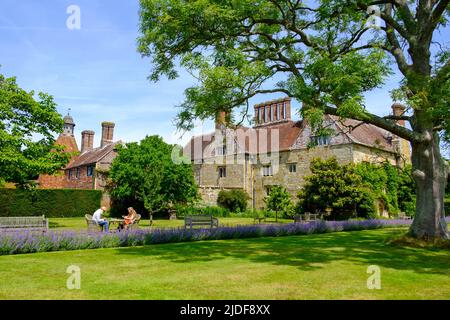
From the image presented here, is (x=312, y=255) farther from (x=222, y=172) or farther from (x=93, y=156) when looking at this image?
(x=93, y=156)

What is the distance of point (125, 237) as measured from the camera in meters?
13.7

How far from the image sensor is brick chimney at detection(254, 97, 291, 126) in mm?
44219

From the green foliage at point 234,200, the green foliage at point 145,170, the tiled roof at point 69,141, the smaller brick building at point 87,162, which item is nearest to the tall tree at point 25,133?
the green foliage at point 145,170

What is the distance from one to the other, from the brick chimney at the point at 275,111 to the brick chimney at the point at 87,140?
22.6m

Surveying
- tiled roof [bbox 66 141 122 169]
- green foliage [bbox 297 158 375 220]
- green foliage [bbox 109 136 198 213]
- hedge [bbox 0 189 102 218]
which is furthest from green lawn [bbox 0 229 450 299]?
tiled roof [bbox 66 141 122 169]

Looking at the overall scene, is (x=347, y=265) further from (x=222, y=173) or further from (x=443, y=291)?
(x=222, y=173)

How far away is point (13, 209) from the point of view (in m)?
32.1

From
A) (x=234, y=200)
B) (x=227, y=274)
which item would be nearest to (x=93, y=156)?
(x=234, y=200)

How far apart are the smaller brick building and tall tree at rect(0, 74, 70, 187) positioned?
15.6m

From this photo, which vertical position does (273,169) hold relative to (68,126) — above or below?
below

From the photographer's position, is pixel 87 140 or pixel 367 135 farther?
pixel 87 140

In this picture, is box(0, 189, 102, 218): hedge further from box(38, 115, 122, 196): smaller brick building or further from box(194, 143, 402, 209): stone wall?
box(194, 143, 402, 209): stone wall

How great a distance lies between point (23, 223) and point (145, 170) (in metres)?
15.7
